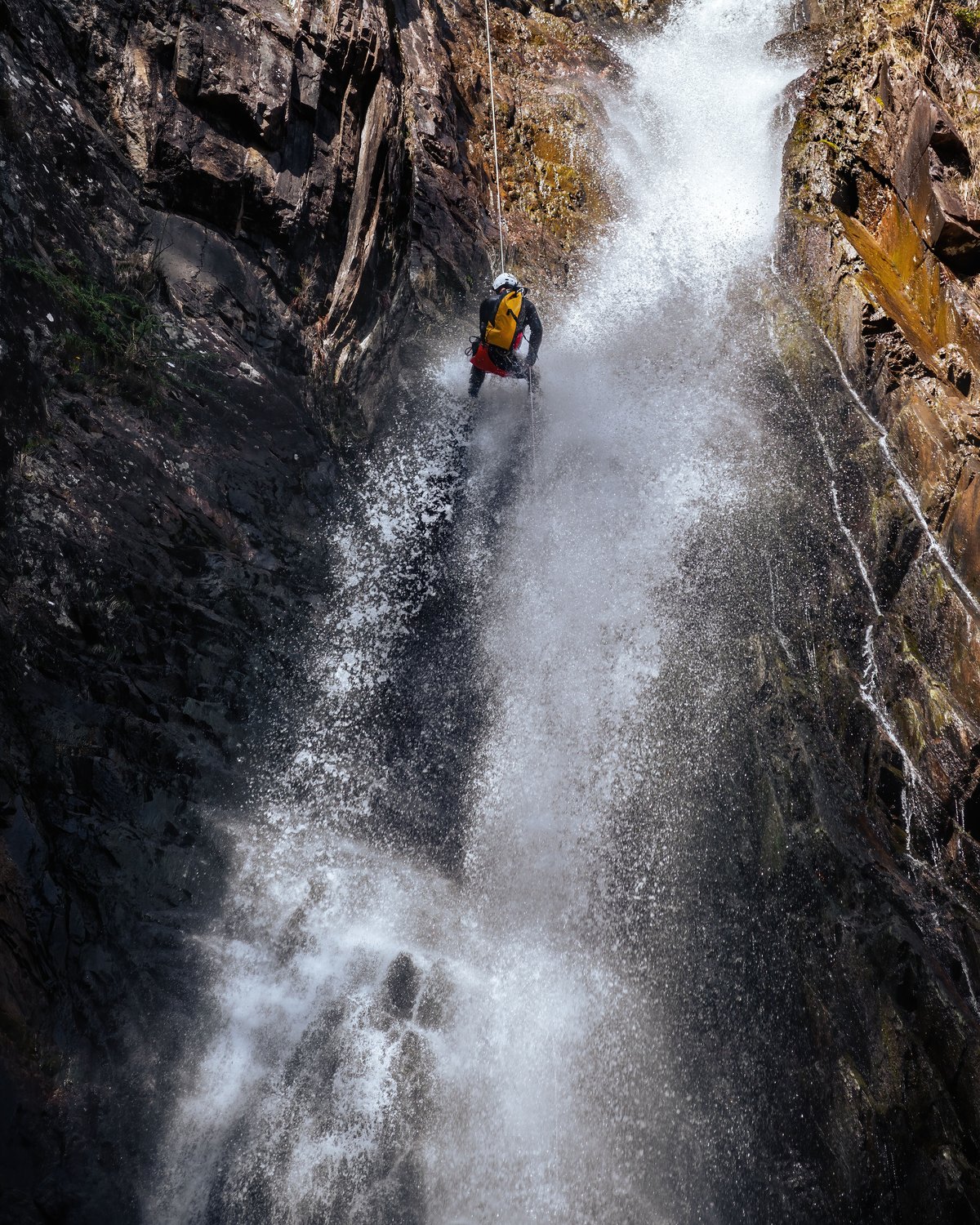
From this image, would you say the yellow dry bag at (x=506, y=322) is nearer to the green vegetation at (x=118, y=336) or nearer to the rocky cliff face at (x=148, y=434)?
the rocky cliff face at (x=148, y=434)

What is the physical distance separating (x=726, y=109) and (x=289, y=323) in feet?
37.9

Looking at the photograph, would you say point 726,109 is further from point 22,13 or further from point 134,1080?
point 134,1080

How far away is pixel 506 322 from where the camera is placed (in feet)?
31.3

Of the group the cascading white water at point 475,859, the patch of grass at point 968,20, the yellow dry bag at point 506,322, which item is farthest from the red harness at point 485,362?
the patch of grass at point 968,20

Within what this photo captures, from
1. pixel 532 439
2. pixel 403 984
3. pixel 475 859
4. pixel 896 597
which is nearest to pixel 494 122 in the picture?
pixel 532 439

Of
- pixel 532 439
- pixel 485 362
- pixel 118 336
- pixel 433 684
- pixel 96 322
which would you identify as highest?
pixel 96 322

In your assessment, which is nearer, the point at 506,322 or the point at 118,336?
the point at 118,336

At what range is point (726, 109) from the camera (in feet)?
49.8

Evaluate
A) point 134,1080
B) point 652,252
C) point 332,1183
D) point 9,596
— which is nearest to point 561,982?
point 332,1183

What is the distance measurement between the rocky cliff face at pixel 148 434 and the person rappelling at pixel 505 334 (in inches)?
46.8

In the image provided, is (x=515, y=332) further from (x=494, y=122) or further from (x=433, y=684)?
(x=494, y=122)

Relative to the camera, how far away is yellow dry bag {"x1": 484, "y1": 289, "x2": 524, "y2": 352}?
9.41 metres

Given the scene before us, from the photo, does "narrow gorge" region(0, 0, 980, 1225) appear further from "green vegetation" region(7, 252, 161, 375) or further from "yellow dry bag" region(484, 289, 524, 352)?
"yellow dry bag" region(484, 289, 524, 352)

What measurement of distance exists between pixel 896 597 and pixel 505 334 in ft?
19.5
